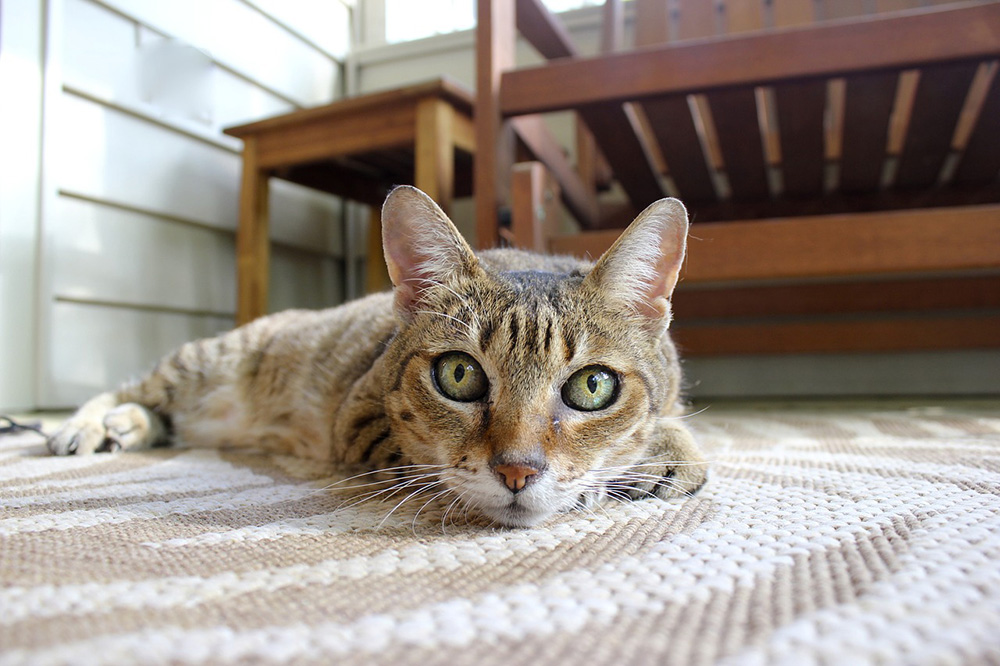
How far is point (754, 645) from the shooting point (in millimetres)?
434

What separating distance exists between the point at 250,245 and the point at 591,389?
2175mm

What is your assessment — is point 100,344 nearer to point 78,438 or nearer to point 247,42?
point 78,438

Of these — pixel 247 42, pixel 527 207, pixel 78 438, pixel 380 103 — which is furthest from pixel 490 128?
pixel 247 42

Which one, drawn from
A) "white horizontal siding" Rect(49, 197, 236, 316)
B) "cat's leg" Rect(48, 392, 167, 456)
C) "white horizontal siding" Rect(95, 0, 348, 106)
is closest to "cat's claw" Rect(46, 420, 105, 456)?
"cat's leg" Rect(48, 392, 167, 456)

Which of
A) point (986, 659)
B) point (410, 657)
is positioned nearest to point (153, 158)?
point (410, 657)

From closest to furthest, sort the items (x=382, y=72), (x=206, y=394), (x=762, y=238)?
(x=206, y=394) < (x=762, y=238) < (x=382, y=72)

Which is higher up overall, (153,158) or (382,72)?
(382,72)

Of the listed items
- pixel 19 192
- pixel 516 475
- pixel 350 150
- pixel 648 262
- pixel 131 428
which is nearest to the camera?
pixel 516 475

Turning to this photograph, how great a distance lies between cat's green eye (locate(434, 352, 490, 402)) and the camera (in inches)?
33.6

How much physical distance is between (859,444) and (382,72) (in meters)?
3.29

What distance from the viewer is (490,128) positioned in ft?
5.95

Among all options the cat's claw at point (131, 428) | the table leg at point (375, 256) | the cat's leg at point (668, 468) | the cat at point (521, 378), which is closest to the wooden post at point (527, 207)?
the cat at point (521, 378)

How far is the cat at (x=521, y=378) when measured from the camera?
2.55 ft

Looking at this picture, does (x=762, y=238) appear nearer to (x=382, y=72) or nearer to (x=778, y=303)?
(x=778, y=303)
